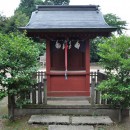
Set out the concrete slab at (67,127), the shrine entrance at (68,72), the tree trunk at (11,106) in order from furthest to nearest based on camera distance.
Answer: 1. the shrine entrance at (68,72)
2. the tree trunk at (11,106)
3. the concrete slab at (67,127)

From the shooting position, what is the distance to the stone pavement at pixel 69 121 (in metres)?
6.95

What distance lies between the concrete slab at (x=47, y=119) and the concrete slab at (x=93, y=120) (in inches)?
11.1

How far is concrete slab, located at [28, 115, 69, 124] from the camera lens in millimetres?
7234

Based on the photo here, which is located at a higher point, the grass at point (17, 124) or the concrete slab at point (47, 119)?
the concrete slab at point (47, 119)

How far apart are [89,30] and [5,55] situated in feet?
9.59

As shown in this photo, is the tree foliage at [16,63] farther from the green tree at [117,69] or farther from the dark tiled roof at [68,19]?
the green tree at [117,69]

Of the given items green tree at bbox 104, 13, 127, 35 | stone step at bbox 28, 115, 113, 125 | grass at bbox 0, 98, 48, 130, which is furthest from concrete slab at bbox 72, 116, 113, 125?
green tree at bbox 104, 13, 127, 35

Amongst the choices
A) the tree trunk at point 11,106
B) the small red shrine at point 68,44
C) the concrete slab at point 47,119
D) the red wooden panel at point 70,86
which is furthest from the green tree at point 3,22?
the concrete slab at point 47,119

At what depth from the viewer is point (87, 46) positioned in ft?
30.6

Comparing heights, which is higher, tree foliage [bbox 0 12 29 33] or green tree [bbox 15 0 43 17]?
green tree [bbox 15 0 43 17]

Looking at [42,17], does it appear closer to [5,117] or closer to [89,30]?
[89,30]

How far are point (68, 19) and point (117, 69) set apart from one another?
313 centimetres

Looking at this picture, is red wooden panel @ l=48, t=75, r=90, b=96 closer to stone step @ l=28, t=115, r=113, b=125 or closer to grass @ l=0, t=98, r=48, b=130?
stone step @ l=28, t=115, r=113, b=125

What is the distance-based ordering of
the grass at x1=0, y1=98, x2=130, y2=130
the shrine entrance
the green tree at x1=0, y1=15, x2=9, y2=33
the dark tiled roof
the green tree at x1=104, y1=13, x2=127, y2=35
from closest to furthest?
the grass at x1=0, y1=98, x2=130, y2=130, the dark tiled roof, the shrine entrance, the green tree at x1=0, y1=15, x2=9, y2=33, the green tree at x1=104, y1=13, x2=127, y2=35
